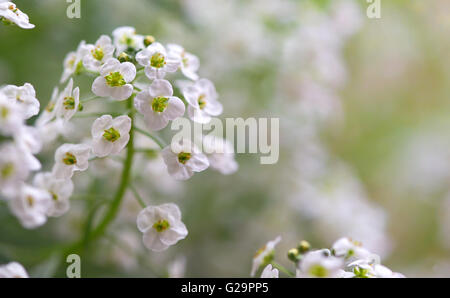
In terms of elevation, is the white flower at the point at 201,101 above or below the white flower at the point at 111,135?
above

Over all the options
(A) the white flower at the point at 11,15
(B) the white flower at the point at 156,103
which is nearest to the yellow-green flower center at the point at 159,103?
(B) the white flower at the point at 156,103

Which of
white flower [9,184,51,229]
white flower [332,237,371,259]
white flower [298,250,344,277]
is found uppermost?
white flower [332,237,371,259]

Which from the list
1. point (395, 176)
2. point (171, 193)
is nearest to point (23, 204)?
point (171, 193)

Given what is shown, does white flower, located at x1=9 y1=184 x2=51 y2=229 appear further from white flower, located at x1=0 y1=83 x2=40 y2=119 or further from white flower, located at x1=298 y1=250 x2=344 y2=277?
white flower, located at x1=298 y1=250 x2=344 y2=277

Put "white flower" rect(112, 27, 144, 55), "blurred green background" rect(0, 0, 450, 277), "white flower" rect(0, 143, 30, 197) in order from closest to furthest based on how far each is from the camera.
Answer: "white flower" rect(0, 143, 30, 197), "white flower" rect(112, 27, 144, 55), "blurred green background" rect(0, 0, 450, 277)

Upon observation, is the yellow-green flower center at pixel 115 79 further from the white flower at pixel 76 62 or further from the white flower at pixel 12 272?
the white flower at pixel 12 272

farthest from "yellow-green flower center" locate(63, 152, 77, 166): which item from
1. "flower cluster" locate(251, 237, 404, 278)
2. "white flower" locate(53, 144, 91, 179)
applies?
"flower cluster" locate(251, 237, 404, 278)

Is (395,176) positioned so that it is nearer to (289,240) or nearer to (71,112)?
(289,240)
